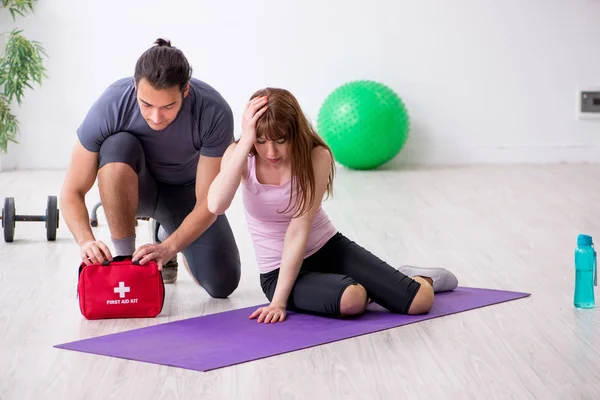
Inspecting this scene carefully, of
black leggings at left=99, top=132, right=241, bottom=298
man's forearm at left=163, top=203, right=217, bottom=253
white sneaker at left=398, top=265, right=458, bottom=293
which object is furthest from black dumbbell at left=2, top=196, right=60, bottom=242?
white sneaker at left=398, top=265, right=458, bottom=293

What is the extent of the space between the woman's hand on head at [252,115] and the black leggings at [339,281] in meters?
0.47

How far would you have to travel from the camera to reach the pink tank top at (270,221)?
2.66m

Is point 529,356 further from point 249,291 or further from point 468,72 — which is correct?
point 468,72

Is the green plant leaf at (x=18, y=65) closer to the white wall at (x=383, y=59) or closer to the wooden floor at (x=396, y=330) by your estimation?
the white wall at (x=383, y=59)

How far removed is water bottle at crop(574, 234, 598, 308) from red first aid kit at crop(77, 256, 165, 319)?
1250mm

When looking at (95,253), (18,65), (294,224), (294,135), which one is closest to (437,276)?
(294,224)

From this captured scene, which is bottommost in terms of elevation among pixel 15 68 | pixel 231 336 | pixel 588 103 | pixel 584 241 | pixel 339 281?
pixel 231 336

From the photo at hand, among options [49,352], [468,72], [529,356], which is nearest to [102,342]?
[49,352]

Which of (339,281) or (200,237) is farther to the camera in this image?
(200,237)

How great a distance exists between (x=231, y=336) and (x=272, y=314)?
0.18 metres

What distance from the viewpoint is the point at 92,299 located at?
2650 millimetres

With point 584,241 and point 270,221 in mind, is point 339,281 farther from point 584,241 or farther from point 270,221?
point 584,241

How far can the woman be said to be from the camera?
252cm

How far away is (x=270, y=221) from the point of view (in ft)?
8.98
